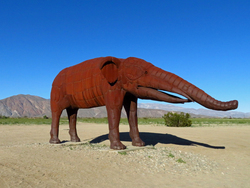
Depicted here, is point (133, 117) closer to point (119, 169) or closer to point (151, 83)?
point (151, 83)

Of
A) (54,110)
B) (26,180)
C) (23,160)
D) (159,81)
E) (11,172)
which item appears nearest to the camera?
(26,180)

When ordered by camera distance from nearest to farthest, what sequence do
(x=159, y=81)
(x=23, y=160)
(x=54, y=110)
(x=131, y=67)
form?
1. (x=23, y=160)
2. (x=159, y=81)
3. (x=131, y=67)
4. (x=54, y=110)

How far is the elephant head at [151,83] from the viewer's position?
22.2ft

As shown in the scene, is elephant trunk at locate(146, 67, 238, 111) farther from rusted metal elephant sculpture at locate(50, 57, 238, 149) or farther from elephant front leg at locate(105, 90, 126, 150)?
elephant front leg at locate(105, 90, 126, 150)

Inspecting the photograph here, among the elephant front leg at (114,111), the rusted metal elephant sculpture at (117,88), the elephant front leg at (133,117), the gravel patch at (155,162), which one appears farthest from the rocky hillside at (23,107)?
the gravel patch at (155,162)

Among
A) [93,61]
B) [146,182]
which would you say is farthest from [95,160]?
[93,61]

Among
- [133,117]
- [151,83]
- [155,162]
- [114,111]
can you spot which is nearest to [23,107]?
[133,117]

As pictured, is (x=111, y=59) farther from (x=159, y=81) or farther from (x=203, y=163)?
(x=203, y=163)

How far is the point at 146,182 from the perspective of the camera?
552 cm

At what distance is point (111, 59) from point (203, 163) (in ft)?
15.8

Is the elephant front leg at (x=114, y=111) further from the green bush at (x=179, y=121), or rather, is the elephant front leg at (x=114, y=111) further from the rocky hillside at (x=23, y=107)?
the rocky hillside at (x=23, y=107)

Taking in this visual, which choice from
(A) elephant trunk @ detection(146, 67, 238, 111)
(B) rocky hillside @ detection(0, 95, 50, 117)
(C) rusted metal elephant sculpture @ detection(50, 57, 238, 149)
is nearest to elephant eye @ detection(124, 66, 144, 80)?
(C) rusted metal elephant sculpture @ detection(50, 57, 238, 149)

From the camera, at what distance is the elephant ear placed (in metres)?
8.17

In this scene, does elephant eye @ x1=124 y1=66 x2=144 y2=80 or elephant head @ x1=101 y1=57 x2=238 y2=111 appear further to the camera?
elephant eye @ x1=124 y1=66 x2=144 y2=80
